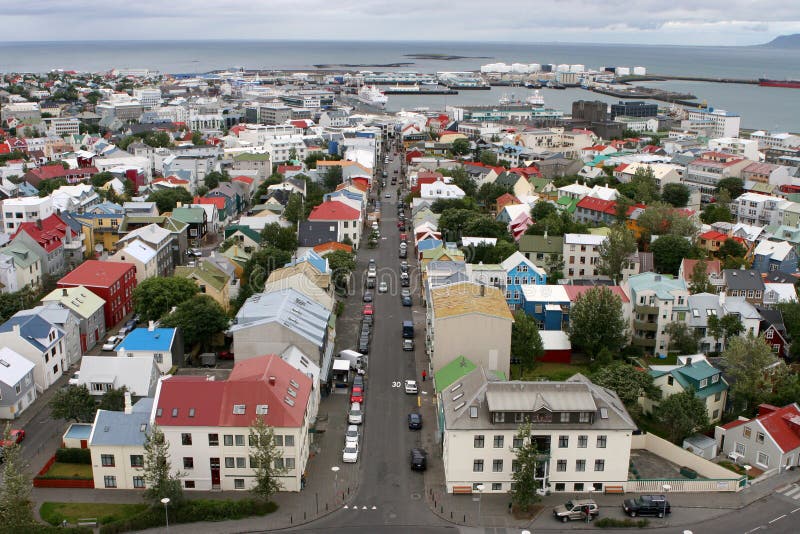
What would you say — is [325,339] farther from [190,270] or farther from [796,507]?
[796,507]

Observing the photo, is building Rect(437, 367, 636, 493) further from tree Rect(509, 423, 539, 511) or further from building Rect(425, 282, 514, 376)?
building Rect(425, 282, 514, 376)

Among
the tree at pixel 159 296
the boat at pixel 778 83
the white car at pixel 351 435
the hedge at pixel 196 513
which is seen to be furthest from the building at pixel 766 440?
the boat at pixel 778 83

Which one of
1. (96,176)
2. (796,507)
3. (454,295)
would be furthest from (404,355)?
(96,176)

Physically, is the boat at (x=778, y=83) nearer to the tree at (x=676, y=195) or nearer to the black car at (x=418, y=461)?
the tree at (x=676, y=195)

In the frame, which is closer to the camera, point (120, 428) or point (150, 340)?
point (120, 428)

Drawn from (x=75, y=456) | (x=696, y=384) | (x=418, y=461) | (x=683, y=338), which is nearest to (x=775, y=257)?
(x=683, y=338)

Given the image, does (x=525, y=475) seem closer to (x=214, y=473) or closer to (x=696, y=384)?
(x=214, y=473)
